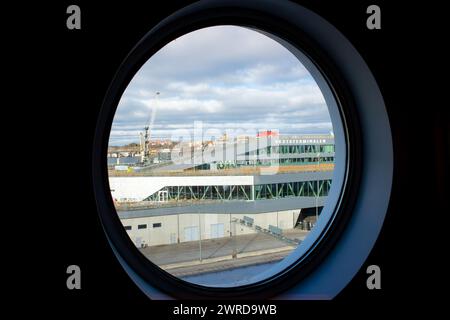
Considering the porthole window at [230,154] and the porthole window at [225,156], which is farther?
the porthole window at [225,156]

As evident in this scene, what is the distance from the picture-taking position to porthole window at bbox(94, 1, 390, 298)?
138 cm

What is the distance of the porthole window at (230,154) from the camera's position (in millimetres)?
1383

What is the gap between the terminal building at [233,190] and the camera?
152 centimetres

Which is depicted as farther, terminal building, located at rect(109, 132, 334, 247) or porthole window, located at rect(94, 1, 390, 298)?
terminal building, located at rect(109, 132, 334, 247)

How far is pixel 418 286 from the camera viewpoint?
4.49 ft

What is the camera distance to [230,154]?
1612 mm

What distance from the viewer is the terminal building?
1.52 m

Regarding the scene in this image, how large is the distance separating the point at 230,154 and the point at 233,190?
0.16 meters

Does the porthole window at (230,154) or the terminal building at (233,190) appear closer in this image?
the porthole window at (230,154)

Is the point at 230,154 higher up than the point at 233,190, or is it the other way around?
the point at 230,154

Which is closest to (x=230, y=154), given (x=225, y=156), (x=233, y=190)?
(x=225, y=156)

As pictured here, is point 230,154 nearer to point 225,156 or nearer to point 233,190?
point 225,156

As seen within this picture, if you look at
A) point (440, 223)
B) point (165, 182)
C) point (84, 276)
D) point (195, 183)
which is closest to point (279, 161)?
point (195, 183)

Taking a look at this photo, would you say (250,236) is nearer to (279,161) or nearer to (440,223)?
(279,161)
